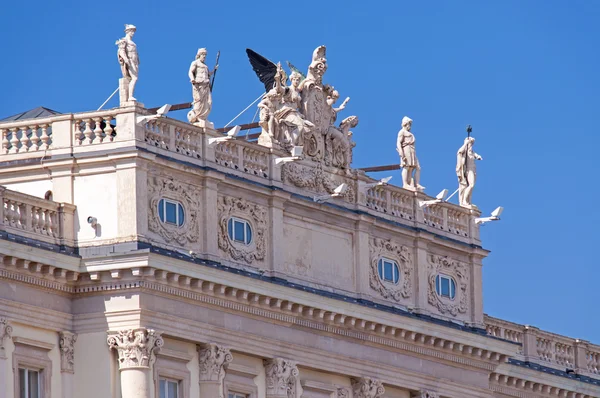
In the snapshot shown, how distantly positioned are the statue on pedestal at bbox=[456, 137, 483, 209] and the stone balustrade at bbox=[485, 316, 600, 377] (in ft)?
12.7

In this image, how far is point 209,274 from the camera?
2562 inches

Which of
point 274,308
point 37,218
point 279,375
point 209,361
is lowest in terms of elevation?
point 209,361

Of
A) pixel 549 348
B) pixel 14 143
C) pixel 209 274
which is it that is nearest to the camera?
pixel 209 274

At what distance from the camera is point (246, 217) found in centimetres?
6794

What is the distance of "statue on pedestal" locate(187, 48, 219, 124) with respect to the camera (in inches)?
2638

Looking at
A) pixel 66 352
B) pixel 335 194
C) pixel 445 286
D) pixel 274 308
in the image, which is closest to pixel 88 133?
pixel 66 352

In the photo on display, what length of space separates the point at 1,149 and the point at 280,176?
25.9 feet

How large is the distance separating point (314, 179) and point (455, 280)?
758 centimetres

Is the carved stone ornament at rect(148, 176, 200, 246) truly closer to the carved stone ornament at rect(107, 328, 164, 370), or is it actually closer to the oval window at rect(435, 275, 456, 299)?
the carved stone ornament at rect(107, 328, 164, 370)

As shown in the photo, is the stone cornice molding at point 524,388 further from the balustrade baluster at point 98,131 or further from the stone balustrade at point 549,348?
the balustrade baluster at point 98,131

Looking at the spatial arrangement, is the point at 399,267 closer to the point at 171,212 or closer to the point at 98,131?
the point at 171,212

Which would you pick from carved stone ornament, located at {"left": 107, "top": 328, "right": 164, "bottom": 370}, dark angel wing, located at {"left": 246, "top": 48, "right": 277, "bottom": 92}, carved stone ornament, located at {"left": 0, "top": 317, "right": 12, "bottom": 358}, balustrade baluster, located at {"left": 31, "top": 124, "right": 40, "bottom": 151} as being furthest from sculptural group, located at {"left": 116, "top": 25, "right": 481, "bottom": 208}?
carved stone ornament, located at {"left": 0, "top": 317, "right": 12, "bottom": 358}

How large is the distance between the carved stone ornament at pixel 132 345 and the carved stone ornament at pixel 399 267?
10.7 m

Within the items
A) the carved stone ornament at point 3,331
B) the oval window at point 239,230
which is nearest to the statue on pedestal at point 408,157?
the oval window at point 239,230
